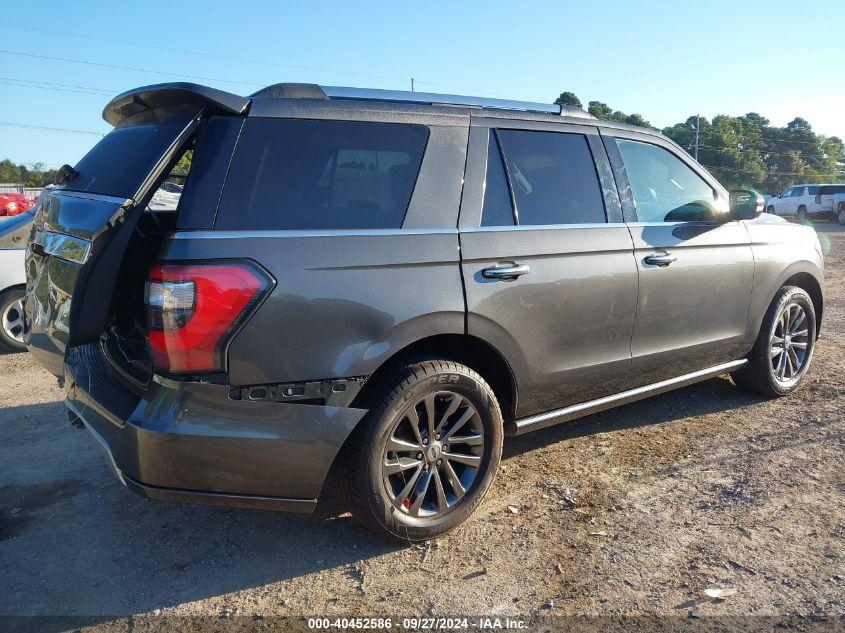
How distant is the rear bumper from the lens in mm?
2441

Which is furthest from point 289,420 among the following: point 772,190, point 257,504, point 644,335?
point 772,190

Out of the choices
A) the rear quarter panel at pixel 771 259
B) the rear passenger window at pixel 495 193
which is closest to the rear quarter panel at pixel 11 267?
the rear passenger window at pixel 495 193

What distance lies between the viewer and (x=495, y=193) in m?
3.20

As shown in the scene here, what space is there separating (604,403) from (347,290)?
184cm

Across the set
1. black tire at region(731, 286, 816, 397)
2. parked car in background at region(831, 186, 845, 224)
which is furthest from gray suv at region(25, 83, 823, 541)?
parked car in background at region(831, 186, 845, 224)

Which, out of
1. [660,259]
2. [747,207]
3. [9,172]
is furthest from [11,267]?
[9,172]

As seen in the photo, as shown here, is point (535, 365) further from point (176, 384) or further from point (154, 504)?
point (154, 504)

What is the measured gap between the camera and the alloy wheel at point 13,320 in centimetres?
619

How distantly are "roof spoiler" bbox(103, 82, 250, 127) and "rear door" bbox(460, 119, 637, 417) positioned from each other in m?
1.11

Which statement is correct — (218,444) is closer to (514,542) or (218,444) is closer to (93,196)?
(93,196)

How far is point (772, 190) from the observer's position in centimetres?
9138

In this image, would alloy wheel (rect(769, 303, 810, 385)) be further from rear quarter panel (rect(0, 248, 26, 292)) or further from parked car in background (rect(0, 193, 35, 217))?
parked car in background (rect(0, 193, 35, 217))

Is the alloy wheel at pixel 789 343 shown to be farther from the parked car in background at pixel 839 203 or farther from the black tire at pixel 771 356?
the parked car in background at pixel 839 203

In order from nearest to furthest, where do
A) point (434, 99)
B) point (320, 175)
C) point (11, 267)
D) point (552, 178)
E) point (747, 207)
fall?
point (320, 175) → point (434, 99) → point (552, 178) → point (747, 207) → point (11, 267)
